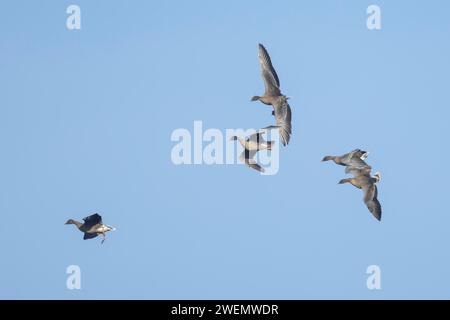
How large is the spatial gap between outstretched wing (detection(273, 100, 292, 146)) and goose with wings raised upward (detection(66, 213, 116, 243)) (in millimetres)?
6257

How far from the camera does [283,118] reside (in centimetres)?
4794

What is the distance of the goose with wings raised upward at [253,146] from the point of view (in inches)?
1896

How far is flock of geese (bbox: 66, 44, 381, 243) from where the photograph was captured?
47844mm

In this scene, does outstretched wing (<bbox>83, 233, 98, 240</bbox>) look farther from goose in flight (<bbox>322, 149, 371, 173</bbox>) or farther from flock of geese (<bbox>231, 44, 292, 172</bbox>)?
goose in flight (<bbox>322, 149, 371, 173</bbox>)

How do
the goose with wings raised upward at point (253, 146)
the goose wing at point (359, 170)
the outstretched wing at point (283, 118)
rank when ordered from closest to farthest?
the goose wing at point (359, 170)
the outstretched wing at point (283, 118)
the goose with wings raised upward at point (253, 146)

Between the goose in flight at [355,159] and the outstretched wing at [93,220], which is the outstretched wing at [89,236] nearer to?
the outstretched wing at [93,220]

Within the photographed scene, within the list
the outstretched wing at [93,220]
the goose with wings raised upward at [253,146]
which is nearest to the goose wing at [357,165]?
the goose with wings raised upward at [253,146]

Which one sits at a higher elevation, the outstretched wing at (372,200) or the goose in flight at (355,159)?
the goose in flight at (355,159)

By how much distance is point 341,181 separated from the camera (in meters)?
48.8

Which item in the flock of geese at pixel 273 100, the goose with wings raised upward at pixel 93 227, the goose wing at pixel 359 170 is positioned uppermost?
the flock of geese at pixel 273 100

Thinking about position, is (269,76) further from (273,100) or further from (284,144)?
(284,144)

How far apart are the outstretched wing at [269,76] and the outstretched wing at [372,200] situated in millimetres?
4192
